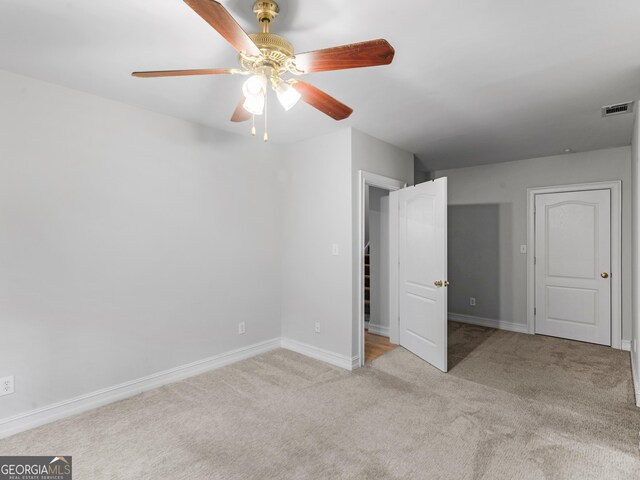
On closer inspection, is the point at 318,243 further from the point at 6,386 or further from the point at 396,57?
the point at 6,386

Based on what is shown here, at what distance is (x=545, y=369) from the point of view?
3465 mm

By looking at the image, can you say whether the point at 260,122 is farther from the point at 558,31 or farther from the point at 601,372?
the point at 601,372

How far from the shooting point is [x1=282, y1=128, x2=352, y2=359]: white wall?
3.49 metres

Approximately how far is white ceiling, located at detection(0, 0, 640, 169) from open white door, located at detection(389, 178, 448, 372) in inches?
31.3

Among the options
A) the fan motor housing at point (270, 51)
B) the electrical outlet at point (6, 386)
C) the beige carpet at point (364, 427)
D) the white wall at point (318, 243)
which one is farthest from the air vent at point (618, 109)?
the electrical outlet at point (6, 386)

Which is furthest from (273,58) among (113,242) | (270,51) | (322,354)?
(322,354)

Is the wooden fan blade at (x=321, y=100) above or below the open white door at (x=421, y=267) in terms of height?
above

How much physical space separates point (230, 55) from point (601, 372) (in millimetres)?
4200

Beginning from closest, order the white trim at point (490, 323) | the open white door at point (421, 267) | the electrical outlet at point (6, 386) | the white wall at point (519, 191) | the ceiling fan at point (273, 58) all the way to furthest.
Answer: the ceiling fan at point (273, 58) → the electrical outlet at point (6, 386) → the open white door at point (421, 267) → the white wall at point (519, 191) → the white trim at point (490, 323)

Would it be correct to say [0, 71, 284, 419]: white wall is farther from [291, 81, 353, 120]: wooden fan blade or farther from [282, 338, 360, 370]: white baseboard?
[291, 81, 353, 120]: wooden fan blade

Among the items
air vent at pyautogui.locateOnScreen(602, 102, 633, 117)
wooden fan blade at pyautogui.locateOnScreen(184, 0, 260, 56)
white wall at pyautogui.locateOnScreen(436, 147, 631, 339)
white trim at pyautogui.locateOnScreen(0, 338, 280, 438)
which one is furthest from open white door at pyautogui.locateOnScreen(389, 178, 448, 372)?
wooden fan blade at pyautogui.locateOnScreen(184, 0, 260, 56)

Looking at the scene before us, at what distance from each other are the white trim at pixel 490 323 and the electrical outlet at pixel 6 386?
5.20m

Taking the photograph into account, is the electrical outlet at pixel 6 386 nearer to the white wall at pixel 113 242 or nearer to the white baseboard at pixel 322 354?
the white wall at pixel 113 242

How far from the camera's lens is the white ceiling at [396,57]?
1.71 meters
